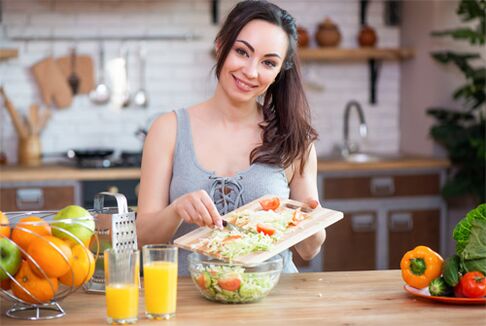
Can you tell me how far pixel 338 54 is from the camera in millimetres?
5492

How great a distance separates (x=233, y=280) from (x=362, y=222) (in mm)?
3143

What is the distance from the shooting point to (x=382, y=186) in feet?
16.6

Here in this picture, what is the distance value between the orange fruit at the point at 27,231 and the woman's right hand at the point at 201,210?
0.44m

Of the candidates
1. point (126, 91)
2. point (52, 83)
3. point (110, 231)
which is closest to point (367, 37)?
point (126, 91)

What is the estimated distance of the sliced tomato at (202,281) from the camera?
6.64 ft

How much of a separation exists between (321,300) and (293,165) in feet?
2.45

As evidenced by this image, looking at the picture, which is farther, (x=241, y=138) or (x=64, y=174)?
(x=64, y=174)

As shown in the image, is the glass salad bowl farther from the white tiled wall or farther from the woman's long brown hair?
the white tiled wall

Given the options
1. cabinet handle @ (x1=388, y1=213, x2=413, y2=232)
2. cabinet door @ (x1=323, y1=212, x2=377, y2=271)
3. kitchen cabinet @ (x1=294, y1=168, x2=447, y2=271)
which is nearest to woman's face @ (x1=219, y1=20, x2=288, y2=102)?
kitchen cabinet @ (x1=294, y1=168, x2=447, y2=271)

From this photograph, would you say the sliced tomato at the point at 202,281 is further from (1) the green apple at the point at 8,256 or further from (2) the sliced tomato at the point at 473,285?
(2) the sliced tomato at the point at 473,285

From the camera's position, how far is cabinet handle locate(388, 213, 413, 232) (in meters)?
5.10

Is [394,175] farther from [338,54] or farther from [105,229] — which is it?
[105,229]

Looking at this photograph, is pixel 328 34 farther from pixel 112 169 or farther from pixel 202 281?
pixel 202 281

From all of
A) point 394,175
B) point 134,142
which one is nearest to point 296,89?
point 394,175
